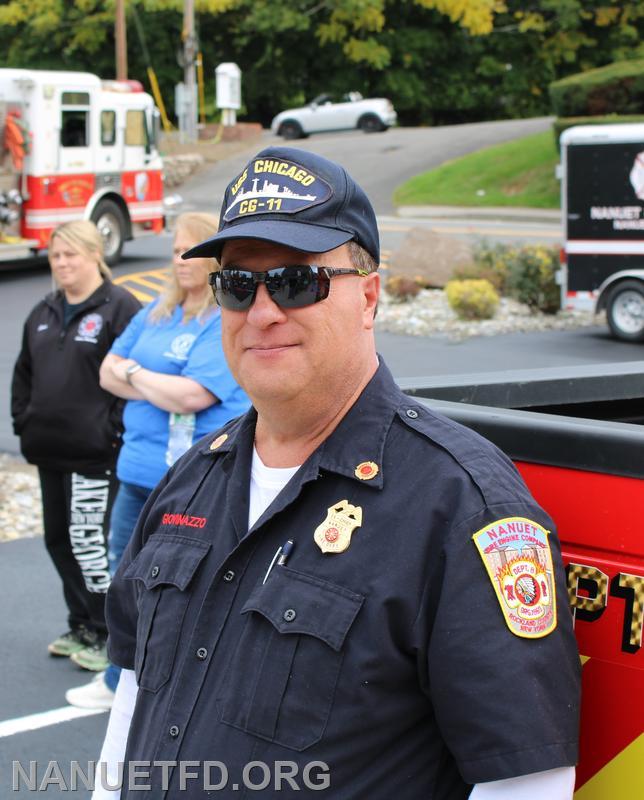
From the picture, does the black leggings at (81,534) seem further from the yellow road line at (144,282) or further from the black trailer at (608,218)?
the yellow road line at (144,282)

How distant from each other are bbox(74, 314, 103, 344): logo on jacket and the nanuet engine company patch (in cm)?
323

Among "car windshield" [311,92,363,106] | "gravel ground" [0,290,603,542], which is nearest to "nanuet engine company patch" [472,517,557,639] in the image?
"gravel ground" [0,290,603,542]

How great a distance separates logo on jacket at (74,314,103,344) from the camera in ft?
15.2

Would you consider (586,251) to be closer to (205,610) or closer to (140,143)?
(140,143)

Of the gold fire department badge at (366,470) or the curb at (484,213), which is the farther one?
the curb at (484,213)

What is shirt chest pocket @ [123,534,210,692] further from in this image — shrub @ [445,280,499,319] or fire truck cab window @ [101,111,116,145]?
fire truck cab window @ [101,111,116,145]

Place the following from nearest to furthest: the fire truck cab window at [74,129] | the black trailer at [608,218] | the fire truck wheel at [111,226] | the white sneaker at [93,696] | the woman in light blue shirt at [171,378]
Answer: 1. the woman in light blue shirt at [171,378]
2. the white sneaker at [93,696]
3. the black trailer at [608,218]
4. the fire truck cab window at [74,129]
5. the fire truck wheel at [111,226]

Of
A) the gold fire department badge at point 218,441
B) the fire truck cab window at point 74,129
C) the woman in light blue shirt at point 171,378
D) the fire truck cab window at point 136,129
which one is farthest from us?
the fire truck cab window at point 136,129

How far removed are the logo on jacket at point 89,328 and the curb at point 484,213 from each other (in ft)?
70.2

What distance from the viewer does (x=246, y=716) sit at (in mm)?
1709

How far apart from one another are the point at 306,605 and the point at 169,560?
338 millimetres

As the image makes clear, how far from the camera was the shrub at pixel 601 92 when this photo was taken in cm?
2509

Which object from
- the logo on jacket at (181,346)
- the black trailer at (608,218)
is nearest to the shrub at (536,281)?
the black trailer at (608,218)

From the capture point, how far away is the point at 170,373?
160 inches
